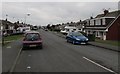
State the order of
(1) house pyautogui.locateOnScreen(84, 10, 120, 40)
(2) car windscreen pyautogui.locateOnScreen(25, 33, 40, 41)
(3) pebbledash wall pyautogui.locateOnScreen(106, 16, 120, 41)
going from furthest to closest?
1. (1) house pyautogui.locateOnScreen(84, 10, 120, 40)
2. (3) pebbledash wall pyautogui.locateOnScreen(106, 16, 120, 41)
3. (2) car windscreen pyautogui.locateOnScreen(25, 33, 40, 41)

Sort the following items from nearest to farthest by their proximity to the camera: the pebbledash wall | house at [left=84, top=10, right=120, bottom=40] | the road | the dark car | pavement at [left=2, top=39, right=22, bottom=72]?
the road
pavement at [left=2, top=39, right=22, bottom=72]
the dark car
the pebbledash wall
house at [left=84, top=10, right=120, bottom=40]

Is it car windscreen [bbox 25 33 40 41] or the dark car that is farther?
car windscreen [bbox 25 33 40 41]

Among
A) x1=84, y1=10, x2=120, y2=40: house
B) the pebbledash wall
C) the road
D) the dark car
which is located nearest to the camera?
the road

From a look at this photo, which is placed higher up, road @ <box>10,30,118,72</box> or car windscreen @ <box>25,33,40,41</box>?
car windscreen @ <box>25,33,40,41</box>

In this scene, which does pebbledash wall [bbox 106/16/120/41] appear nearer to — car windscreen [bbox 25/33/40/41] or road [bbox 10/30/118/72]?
car windscreen [bbox 25/33/40/41]

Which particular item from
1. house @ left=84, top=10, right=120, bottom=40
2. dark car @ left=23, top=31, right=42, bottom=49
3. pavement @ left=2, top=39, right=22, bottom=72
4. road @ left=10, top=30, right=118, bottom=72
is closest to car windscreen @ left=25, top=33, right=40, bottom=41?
dark car @ left=23, top=31, right=42, bottom=49

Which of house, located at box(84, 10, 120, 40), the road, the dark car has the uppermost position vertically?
house, located at box(84, 10, 120, 40)

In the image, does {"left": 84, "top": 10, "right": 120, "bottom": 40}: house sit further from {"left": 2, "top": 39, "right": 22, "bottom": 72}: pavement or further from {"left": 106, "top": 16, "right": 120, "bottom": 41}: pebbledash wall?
{"left": 2, "top": 39, "right": 22, "bottom": 72}: pavement

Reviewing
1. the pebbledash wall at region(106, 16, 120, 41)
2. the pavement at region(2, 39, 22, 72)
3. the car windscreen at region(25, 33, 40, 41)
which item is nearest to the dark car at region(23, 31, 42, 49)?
the car windscreen at region(25, 33, 40, 41)

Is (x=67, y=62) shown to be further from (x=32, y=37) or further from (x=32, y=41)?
(x=32, y=37)

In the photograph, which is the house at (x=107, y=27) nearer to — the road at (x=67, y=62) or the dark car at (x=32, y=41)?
the dark car at (x=32, y=41)

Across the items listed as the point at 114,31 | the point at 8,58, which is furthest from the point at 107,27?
the point at 8,58

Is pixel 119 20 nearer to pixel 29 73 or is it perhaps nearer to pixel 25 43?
pixel 25 43

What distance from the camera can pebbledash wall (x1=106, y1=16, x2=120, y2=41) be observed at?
45781 mm
